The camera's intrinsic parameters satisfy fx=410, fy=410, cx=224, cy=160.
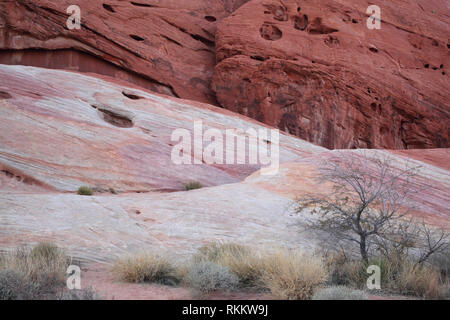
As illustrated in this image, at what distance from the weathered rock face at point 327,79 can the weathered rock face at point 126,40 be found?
202cm

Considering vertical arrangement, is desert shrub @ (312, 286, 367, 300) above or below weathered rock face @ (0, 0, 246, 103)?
below

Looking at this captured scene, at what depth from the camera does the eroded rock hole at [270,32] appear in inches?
1000

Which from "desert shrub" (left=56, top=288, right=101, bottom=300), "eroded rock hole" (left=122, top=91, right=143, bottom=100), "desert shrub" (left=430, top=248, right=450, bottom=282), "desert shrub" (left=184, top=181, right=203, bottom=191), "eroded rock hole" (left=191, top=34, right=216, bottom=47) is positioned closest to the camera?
"desert shrub" (left=56, top=288, right=101, bottom=300)

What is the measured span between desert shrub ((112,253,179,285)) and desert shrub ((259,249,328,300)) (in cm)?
137

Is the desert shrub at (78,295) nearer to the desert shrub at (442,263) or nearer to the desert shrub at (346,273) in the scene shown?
the desert shrub at (346,273)

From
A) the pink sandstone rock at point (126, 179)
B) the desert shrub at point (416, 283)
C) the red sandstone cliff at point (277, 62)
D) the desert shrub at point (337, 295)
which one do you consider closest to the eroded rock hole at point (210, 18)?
the red sandstone cliff at point (277, 62)

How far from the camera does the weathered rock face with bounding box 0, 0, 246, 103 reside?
23.1 metres

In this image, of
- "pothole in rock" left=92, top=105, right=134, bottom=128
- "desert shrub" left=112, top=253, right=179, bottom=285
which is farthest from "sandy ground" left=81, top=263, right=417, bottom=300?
"pothole in rock" left=92, top=105, right=134, bottom=128

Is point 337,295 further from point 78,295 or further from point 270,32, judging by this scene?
point 270,32

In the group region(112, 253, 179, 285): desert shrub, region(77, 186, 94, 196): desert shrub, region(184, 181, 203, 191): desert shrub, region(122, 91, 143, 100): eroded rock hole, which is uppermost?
region(122, 91, 143, 100): eroded rock hole

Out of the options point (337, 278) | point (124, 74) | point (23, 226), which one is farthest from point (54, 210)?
point (124, 74)

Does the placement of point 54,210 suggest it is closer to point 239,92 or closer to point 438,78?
point 239,92

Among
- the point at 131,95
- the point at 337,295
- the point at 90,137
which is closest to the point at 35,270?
the point at 337,295

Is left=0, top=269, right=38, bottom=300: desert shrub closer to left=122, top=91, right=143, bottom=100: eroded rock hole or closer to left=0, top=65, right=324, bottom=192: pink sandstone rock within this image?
left=0, top=65, right=324, bottom=192: pink sandstone rock
